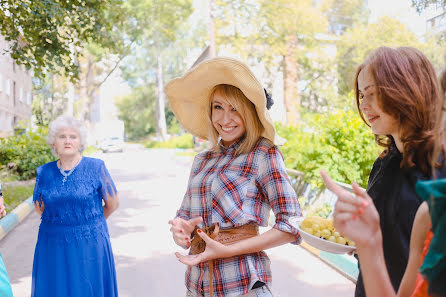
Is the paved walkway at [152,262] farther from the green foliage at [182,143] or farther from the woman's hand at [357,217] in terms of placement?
the green foliage at [182,143]

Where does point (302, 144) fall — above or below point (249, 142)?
below

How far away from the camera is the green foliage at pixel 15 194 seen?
10613 mm

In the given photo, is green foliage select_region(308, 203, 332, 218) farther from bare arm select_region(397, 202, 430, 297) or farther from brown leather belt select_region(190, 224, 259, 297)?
bare arm select_region(397, 202, 430, 297)

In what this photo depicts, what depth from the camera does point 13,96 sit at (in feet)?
94.1

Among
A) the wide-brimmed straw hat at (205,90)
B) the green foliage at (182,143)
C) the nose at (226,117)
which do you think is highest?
the wide-brimmed straw hat at (205,90)

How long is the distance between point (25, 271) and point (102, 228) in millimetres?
2931

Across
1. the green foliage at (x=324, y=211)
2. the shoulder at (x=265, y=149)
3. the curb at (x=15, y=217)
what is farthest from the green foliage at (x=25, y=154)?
the shoulder at (x=265, y=149)

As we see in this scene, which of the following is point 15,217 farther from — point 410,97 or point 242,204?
point 410,97

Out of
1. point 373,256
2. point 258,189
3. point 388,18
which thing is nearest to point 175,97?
point 258,189

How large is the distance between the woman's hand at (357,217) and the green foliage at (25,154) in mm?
15294

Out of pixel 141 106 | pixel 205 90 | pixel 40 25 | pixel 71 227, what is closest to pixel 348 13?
pixel 40 25

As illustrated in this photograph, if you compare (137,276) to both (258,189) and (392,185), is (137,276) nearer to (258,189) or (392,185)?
(258,189)

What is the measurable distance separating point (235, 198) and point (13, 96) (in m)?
30.0

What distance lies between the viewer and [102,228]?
158 inches
